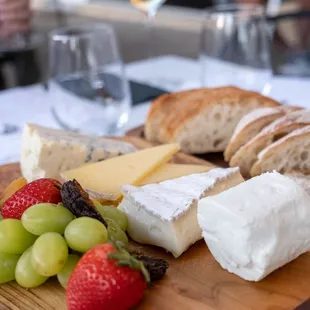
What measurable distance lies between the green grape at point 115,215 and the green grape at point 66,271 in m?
0.09

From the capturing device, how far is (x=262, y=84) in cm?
143

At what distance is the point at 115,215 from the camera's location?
782 millimetres

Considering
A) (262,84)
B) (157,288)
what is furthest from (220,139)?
(157,288)

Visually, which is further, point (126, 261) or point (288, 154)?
point (288, 154)

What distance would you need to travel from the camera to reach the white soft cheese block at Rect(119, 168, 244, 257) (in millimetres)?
748

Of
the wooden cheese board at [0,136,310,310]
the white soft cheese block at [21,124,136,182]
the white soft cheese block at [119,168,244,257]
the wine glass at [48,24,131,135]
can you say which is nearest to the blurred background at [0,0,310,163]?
the wine glass at [48,24,131,135]

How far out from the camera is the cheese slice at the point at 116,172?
90 centimetres

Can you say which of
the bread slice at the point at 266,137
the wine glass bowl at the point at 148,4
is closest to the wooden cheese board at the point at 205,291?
the bread slice at the point at 266,137

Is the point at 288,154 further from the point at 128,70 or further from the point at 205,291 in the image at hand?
the point at 128,70

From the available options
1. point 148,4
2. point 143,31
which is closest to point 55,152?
point 148,4

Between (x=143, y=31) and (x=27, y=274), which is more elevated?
(x=27, y=274)

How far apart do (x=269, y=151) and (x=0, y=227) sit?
47 centimetres

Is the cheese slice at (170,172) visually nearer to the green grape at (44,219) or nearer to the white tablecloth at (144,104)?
the green grape at (44,219)

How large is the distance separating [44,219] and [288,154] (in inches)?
18.5
